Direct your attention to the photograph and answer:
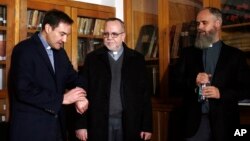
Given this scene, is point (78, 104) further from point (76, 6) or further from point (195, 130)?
point (76, 6)

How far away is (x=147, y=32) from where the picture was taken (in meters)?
3.31

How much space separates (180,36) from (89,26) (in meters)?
0.95

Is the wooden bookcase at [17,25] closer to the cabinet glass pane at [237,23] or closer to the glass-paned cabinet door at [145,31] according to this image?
the glass-paned cabinet door at [145,31]

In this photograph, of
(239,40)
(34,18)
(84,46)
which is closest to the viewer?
(239,40)

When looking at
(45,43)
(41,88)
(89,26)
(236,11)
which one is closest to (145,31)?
(89,26)

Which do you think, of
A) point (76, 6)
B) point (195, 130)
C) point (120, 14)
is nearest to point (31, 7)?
point (76, 6)

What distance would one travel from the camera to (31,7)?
2.77m

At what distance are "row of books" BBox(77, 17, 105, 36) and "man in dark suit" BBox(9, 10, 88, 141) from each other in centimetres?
108

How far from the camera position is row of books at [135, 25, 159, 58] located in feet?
10.5

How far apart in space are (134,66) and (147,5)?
3.85ft

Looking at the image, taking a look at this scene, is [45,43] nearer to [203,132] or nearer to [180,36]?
[203,132]

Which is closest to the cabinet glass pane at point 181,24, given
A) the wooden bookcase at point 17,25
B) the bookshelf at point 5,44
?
the wooden bookcase at point 17,25

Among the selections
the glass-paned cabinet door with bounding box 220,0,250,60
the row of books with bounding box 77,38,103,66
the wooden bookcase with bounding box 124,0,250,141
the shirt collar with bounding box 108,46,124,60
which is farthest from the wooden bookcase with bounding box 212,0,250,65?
the row of books with bounding box 77,38,103,66

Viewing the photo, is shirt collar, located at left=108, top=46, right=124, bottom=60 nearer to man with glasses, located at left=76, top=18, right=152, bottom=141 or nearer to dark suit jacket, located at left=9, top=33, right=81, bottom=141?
man with glasses, located at left=76, top=18, right=152, bottom=141
